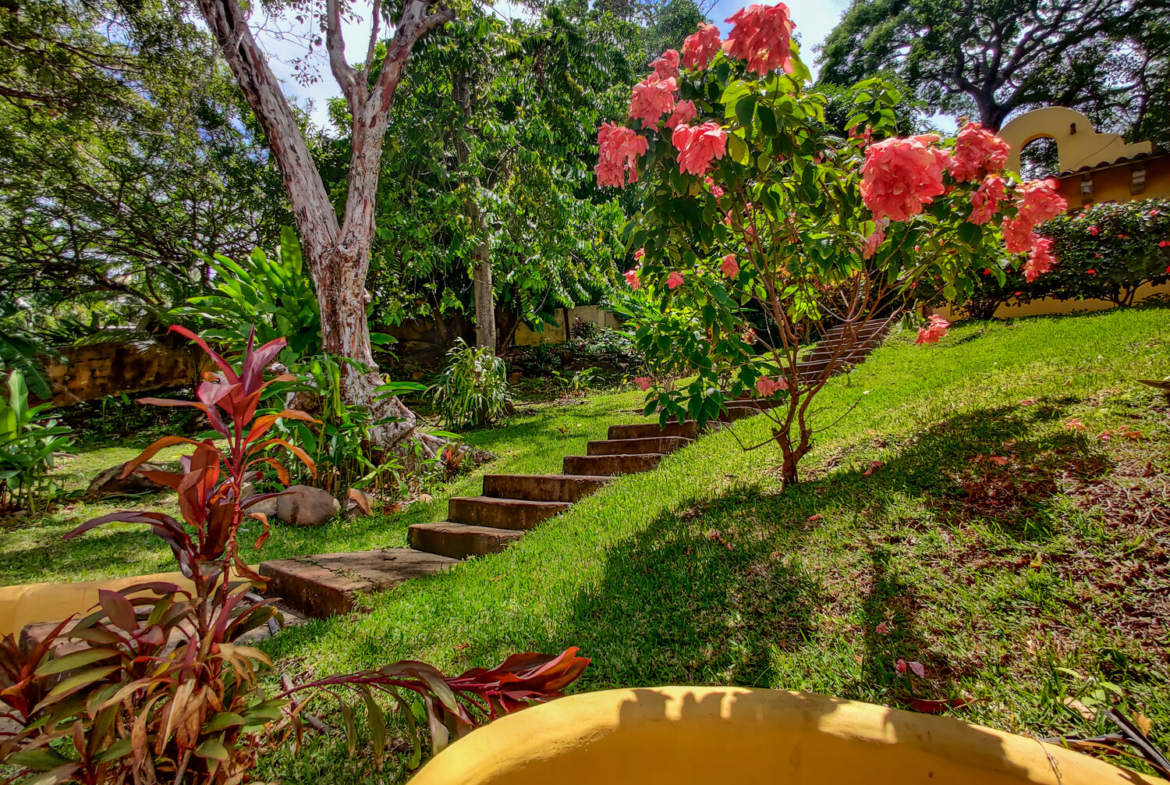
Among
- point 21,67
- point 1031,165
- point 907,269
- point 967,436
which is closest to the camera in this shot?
point 907,269

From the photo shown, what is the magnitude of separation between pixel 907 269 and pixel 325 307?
484 centimetres

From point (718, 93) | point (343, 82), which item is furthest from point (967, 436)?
point (343, 82)

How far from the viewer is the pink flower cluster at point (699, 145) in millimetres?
1846

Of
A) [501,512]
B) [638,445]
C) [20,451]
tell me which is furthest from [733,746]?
[20,451]

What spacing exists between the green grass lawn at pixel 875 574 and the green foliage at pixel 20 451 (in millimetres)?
1354

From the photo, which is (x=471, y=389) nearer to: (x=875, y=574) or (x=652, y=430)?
(x=652, y=430)

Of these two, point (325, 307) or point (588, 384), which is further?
point (588, 384)

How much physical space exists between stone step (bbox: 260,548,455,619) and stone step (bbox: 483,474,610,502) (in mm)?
901


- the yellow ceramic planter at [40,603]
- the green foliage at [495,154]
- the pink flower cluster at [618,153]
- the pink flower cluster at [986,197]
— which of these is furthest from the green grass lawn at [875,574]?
the green foliage at [495,154]

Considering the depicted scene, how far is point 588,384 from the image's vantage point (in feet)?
36.6

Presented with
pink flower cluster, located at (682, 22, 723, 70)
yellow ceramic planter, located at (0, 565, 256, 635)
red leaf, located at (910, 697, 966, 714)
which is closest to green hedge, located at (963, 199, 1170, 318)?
pink flower cluster, located at (682, 22, 723, 70)

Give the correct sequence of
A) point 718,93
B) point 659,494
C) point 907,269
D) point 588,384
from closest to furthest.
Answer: point 718,93 → point 907,269 → point 659,494 → point 588,384

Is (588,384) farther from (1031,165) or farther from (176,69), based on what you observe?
(1031,165)

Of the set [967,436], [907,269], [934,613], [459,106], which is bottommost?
[934,613]
